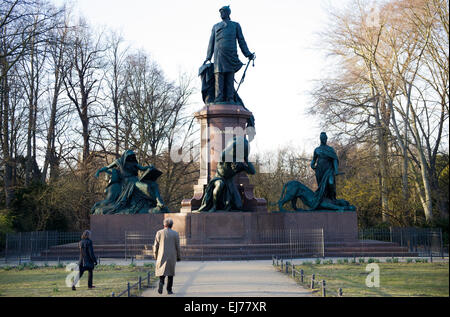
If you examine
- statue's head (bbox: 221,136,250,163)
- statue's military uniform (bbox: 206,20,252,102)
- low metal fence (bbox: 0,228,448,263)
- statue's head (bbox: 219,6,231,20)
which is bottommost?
low metal fence (bbox: 0,228,448,263)

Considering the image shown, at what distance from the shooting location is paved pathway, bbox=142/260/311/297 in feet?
34.1

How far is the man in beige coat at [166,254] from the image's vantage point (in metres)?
10.6

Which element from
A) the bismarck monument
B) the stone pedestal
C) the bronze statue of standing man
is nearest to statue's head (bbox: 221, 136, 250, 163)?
the bismarck monument

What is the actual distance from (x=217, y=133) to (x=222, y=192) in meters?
3.03

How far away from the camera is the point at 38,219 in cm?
3077

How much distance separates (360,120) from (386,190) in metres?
4.52

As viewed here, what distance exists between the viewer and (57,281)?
1291 cm

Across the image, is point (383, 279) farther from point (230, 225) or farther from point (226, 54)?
point (226, 54)

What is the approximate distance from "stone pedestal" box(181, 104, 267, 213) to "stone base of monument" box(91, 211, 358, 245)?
127cm

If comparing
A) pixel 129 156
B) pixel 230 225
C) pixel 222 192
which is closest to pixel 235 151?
pixel 222 192

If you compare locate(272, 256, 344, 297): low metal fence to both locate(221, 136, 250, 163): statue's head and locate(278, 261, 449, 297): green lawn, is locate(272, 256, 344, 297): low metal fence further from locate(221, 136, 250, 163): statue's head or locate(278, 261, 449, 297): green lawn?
locate(221, 136, 250, 163): statue's head

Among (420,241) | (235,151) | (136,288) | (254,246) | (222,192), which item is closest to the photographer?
(136,288)
